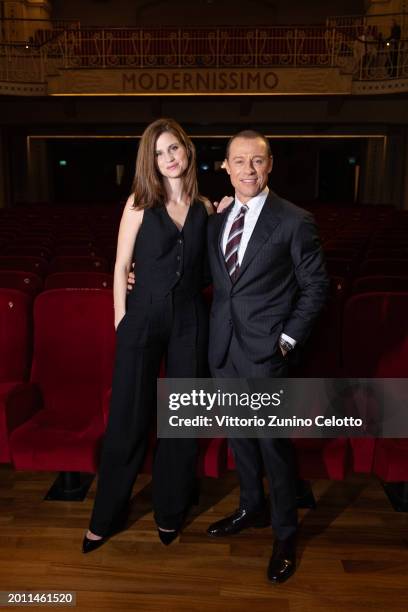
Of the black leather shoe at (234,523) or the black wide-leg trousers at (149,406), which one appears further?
the black leather shoe at (234,523)

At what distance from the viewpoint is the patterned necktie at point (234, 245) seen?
195cm

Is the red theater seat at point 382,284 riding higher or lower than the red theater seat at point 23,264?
higher

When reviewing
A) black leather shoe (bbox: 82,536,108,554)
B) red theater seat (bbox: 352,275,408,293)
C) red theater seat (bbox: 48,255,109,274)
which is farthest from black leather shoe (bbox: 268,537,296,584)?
red theater seat (bbox: 48,255,109,274)

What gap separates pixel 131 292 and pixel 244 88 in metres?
11.6

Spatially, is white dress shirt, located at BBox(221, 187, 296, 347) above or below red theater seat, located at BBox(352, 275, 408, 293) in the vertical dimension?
above

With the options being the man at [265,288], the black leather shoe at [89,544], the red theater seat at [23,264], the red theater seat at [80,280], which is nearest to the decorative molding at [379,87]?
the red theater seat at [23,264]

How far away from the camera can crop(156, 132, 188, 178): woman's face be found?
188 cm

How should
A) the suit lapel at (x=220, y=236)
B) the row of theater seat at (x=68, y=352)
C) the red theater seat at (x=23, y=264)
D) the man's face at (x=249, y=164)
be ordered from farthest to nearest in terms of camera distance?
the red theater seat at (x=23, y=264)
the row of theater seat at (x=68, y=352)
the suit lapel at (x=220, y=236)
the man's face at (x=249, y=164)

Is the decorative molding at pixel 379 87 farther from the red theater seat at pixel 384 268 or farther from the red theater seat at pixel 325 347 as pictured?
the red theater seat at pixel 325 347

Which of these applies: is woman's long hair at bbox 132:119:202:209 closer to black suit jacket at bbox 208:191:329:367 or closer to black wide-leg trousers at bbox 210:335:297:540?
black suit jacket at bbox 208:191:329:367

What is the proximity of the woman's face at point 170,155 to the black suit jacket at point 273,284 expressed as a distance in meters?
0.30

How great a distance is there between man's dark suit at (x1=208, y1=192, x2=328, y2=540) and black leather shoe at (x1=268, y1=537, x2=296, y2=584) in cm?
3

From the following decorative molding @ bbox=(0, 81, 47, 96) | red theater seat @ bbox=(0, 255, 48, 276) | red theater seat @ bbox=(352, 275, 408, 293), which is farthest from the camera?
decorative molding @ bbox=(0, 81, 47, 96)

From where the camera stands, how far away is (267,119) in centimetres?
1445
